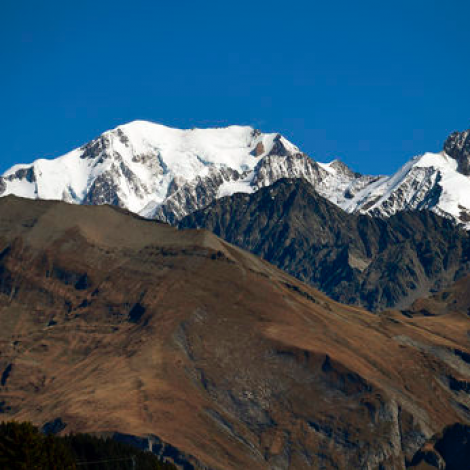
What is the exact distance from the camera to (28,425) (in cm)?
11700

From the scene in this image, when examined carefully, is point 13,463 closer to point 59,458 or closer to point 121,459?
point 59,458

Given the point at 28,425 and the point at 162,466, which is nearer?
the point at 28,425

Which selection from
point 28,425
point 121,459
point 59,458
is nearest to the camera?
point 28,425

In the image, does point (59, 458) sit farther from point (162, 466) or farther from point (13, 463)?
point (162, 466)

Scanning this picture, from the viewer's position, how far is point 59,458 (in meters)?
131

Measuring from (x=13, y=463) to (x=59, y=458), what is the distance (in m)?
13.1

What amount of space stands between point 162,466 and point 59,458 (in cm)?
7016

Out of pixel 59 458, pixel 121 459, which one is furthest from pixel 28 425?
pixel 121 459

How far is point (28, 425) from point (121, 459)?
81.9 m

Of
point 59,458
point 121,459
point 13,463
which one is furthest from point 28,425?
point 121,459

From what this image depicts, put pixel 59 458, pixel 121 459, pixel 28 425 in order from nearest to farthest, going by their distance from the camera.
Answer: pixel 28 425
pixel 59 458
pixel 121 459

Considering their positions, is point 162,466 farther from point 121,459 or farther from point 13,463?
point 13,463

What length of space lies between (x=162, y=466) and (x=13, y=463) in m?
83.2

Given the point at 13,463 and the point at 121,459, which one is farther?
the point at 121,459
